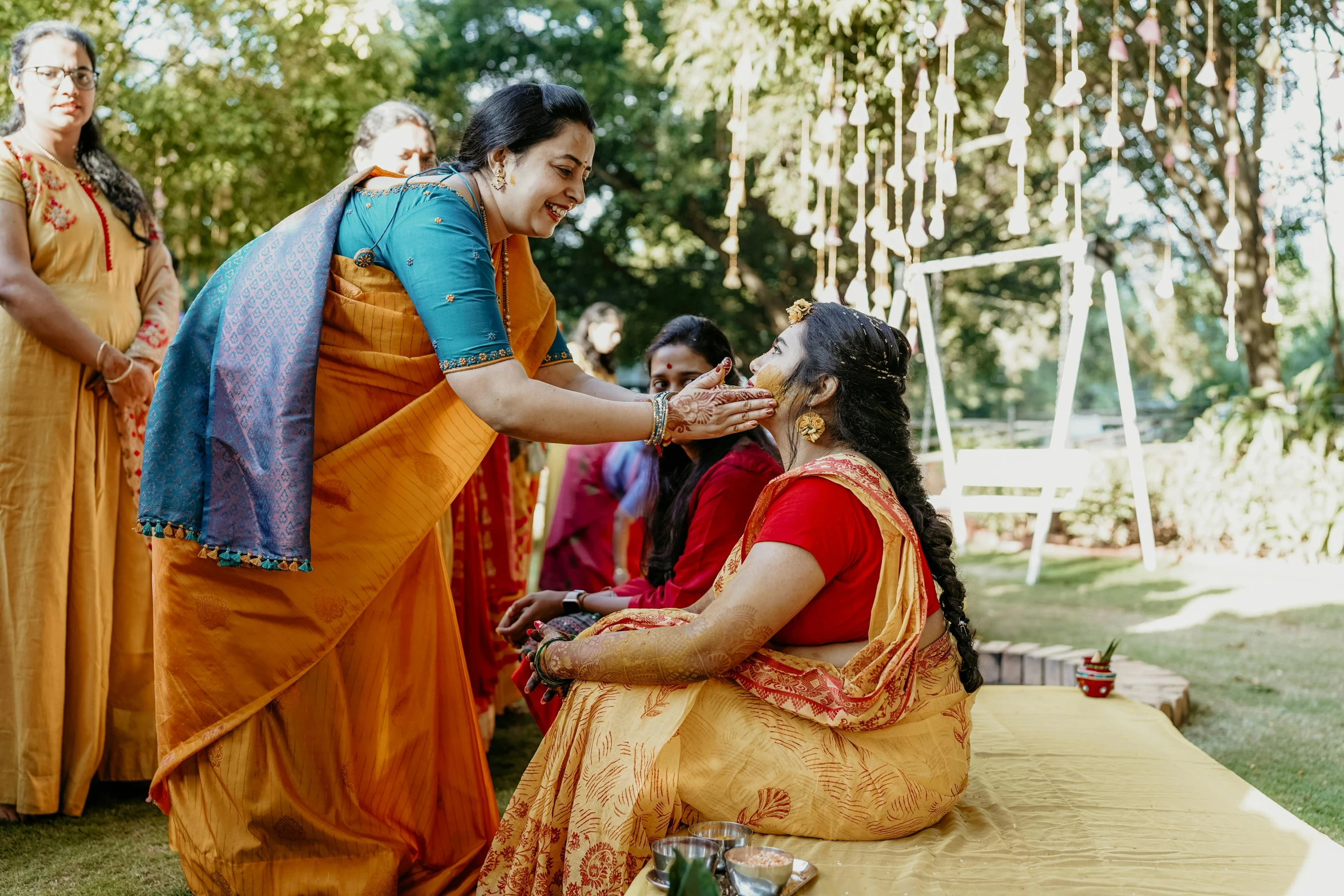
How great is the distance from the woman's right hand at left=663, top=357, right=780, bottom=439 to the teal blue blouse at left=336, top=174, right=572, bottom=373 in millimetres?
403

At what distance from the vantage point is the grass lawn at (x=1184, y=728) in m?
2.99

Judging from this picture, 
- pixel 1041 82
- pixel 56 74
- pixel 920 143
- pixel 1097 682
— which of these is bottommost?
pixel 1097 682

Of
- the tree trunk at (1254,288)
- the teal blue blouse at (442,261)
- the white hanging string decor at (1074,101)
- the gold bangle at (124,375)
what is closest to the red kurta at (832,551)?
the teal blue blouse at (442,261)

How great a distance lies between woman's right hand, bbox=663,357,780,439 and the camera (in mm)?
2449

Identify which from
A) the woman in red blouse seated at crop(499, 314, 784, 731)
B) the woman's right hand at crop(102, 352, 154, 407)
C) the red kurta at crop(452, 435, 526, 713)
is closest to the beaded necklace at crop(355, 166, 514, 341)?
the woman in red blouse seated at crop(499, 314, 784, 731)

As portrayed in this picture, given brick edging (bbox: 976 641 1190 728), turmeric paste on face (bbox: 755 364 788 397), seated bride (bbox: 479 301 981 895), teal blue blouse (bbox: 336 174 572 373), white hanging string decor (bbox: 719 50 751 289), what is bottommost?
brick edging (bbox: 976 641 1190 728)

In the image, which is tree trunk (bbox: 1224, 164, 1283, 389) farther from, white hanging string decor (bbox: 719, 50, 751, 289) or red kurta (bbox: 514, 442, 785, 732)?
red kurta (bbox: 514, 442, 785, 732)

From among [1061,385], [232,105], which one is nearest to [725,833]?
[1061,385]

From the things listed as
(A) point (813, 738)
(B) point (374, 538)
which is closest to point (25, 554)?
(B) point (374, 538)

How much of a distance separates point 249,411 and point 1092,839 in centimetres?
207

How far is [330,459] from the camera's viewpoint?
7.84 ft

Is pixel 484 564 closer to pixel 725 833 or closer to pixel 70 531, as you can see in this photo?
pixel 70 531

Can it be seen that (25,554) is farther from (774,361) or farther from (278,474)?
(774,361)

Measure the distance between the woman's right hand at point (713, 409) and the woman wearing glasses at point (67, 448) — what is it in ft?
6.70
